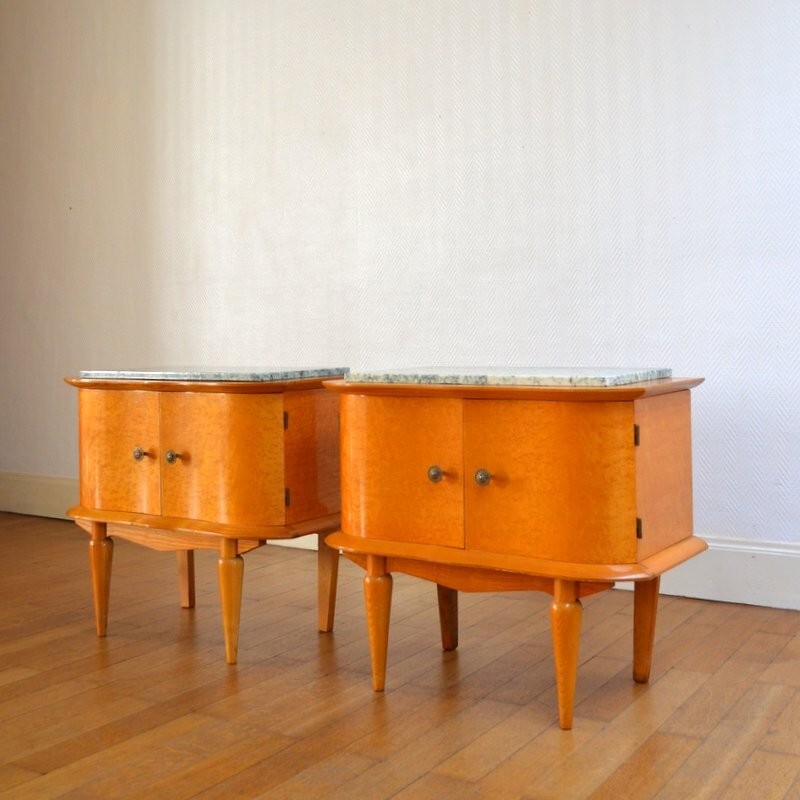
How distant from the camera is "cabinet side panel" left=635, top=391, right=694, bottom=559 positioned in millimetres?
1879

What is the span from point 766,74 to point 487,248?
88cm

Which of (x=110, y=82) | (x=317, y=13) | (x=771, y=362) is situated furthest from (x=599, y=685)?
(x=110, y=82)

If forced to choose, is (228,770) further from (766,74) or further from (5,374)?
(5,374)

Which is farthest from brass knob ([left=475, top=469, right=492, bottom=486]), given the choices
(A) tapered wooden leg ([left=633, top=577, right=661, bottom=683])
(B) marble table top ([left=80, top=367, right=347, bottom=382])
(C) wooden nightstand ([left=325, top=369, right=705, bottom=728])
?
(B) marble table top ([left=80, top=367, right=347, bottom=382])

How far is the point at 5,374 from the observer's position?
175 inches

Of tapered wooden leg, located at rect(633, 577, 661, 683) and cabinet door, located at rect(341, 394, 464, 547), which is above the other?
cabinet door, located at rect(341, 394, 464, 547)

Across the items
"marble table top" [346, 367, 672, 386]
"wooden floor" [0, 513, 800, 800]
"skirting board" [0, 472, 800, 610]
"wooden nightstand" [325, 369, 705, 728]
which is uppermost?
"marble table top" [346, 367, 672, 386]

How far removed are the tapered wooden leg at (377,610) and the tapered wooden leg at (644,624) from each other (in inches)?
19.3

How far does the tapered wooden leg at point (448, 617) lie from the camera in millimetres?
2344

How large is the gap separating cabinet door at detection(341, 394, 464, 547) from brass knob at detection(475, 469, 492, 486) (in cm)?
5

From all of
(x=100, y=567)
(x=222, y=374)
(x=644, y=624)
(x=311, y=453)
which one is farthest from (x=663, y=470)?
(x=100, y=567)

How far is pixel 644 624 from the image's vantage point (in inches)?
83.0

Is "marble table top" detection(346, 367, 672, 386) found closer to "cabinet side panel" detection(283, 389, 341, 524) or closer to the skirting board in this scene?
"cabinet side panel" detection(283, 389, 341, 524)

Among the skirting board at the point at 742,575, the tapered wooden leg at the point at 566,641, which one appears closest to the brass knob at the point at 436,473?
the tapered wooden leg at the point at 566,641
